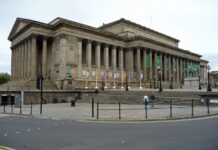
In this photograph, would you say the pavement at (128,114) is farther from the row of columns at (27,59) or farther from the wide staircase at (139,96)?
the row of columns at (27,59)

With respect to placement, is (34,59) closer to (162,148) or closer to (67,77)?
(67,77)

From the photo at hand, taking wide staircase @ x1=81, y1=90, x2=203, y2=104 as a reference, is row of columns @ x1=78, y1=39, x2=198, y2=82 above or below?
above

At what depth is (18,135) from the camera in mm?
12078

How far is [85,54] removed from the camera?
72188mm

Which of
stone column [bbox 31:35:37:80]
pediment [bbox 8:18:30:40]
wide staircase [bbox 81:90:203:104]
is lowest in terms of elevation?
wide staircase [bbox 81:90:203:104]

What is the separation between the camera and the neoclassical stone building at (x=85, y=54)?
61750 millimetres

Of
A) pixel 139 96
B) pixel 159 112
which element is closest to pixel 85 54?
pixel 139 96

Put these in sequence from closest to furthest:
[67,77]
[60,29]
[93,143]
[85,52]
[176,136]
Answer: [93,143] → [176,136] → [67,77] → [60,29] → [85,52]

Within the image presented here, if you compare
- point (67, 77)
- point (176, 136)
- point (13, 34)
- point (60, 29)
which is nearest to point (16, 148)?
point (176, 136)

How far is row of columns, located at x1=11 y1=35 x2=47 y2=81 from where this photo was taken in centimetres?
6169

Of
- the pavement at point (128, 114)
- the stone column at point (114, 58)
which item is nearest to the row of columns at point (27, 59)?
the stone column at point (114, 58)

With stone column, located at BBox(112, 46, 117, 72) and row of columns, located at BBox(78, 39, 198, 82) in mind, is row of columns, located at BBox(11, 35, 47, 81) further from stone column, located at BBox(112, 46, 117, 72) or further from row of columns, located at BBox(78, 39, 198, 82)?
stone column, located at BBox(112, 46, 117, 72)

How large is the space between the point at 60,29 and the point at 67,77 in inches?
500

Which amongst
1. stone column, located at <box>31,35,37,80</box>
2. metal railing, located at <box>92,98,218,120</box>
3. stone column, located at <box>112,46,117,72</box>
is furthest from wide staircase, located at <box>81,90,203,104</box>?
stone column, located at <box>112,46,117,72</box>
